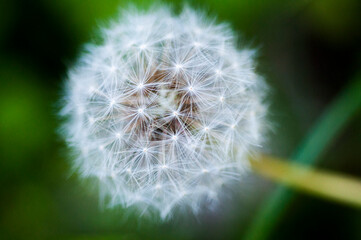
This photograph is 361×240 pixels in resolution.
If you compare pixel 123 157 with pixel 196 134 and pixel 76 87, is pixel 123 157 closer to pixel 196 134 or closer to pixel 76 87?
pixel 196 134

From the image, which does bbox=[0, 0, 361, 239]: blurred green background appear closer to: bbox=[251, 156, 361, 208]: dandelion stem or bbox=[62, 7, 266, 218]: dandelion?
bbox=[251, 156, 361, 208]: dandelion stem

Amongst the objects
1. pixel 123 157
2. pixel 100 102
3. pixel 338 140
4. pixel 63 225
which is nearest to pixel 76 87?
pixel 100 102

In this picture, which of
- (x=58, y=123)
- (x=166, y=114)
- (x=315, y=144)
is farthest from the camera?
(x=58, y=123)

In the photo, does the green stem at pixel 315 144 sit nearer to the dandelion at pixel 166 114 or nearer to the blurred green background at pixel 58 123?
the blurred green background at pixel 58 123

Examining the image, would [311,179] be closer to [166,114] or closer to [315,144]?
[315,144]

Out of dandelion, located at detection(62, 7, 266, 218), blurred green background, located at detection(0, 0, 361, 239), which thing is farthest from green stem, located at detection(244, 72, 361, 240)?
dandelion, located at detection(62, 7, 266, 218)

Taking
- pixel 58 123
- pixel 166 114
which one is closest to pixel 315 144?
pixel 166 114
